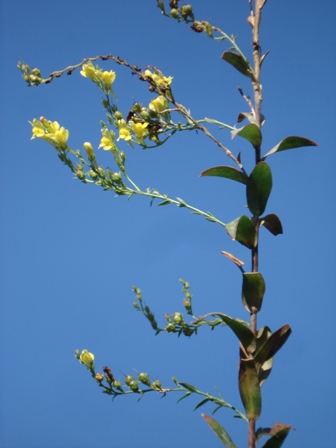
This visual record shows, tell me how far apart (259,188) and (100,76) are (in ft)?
1.79

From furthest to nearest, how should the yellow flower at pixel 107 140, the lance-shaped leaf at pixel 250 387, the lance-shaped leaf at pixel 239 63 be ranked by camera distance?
the yellow flower at pixel 107 140, the lance-shaped leaf at pixel 239 63, the lance-shaped leaf at pixel 250 387

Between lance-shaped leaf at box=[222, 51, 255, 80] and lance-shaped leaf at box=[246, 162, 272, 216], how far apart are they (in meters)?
0.27

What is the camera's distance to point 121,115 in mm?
1598

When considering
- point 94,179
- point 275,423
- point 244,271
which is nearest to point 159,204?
point 94,179

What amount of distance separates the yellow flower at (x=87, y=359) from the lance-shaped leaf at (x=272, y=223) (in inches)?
22.9

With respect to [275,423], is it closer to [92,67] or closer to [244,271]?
[244,271]

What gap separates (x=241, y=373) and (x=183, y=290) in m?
0.40

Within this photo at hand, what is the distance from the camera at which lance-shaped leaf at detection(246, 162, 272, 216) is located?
1.41m

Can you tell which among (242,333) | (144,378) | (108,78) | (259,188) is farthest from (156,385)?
(108,78)

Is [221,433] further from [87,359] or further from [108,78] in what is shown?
[108,78]

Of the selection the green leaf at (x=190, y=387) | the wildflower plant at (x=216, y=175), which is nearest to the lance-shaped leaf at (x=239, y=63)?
the wildflower plant at (x=216, y=175)

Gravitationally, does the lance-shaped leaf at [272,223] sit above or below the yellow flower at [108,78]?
below

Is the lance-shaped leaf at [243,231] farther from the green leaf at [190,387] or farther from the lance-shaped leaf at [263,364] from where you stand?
the green leaf at [190,387]

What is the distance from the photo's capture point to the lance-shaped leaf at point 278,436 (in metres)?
1.36
